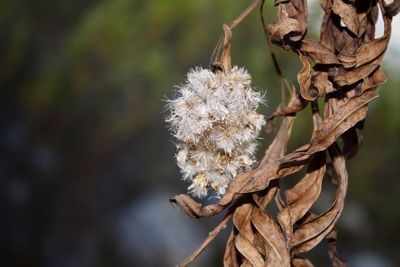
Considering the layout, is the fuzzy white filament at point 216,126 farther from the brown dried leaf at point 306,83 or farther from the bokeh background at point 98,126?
the bokeh background at point 98,126

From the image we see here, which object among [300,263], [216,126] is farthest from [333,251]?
[216,126]

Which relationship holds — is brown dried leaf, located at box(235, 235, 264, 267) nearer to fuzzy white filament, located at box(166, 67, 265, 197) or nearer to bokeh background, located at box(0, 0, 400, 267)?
fuzzy white filament, located at box(166, 67, 265, 197)

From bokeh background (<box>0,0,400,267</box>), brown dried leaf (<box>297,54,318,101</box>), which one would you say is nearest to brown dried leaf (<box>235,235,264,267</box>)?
brown dried leaf (<box>297,54,318,101</box>)

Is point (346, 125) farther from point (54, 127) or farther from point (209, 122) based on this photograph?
point (54, 127)

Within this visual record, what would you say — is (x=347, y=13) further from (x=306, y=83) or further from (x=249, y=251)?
(x=249, y=251)

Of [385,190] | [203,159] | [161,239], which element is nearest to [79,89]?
[161,239]
